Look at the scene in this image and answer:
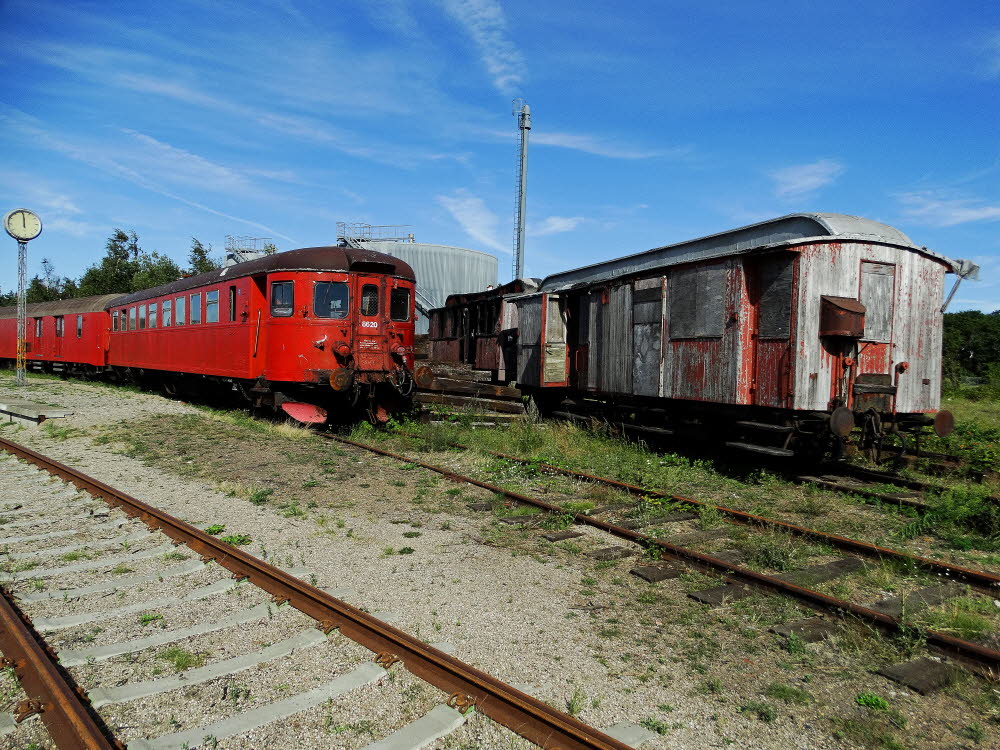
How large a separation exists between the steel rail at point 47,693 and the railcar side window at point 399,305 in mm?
9699

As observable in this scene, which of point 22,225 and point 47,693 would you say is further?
point 22,225

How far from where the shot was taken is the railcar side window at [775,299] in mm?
8844

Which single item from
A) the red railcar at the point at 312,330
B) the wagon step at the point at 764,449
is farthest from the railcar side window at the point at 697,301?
the red railcar at the point at 312,330

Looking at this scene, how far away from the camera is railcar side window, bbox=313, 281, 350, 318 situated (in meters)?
12.4

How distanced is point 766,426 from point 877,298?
247 centimetres

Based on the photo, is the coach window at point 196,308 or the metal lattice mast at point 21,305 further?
the metal lattice mast at point 21,305

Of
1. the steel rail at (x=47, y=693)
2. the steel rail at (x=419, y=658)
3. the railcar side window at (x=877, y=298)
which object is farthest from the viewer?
the railcar side window at (x=877, y=298)

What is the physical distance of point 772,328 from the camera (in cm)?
907

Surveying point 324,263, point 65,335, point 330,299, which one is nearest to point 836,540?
point 330,299

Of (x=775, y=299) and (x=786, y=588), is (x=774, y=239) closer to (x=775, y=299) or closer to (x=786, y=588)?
(x=775, y=299)

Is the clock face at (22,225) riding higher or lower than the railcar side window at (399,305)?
higher

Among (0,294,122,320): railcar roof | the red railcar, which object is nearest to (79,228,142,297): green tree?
(0,294,122,320): railcar roof

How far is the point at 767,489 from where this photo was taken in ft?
28.2

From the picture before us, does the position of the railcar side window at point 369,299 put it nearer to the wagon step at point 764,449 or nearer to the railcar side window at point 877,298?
the wagon step at point 764,449
